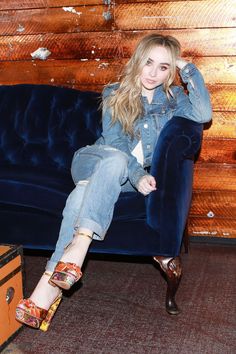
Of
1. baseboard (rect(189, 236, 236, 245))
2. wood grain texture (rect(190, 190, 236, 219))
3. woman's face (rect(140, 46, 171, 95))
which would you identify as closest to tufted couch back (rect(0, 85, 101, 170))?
woman's face (rect(140, 46, 171, 95))

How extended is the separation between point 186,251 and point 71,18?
154 centimetres

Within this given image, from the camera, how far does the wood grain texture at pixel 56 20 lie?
3.16m

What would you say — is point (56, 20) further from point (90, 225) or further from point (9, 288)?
point (9, 288)

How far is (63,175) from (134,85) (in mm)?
602

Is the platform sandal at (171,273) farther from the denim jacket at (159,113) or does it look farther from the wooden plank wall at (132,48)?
the wooden plank wall at (132,48)

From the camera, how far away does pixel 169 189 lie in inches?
89.7

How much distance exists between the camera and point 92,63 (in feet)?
10.7

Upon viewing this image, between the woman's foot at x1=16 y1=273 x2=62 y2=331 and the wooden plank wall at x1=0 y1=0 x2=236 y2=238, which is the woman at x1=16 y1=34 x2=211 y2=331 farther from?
the wooden plank wall at x1=0 y1=0 x2=236 y2=238

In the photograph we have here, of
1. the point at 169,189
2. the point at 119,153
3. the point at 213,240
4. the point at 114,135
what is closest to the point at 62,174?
the point at 114,135

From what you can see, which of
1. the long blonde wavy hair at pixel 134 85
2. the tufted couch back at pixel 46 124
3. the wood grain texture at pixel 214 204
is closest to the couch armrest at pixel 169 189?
the long blonde wavy hair at pixel 134 85

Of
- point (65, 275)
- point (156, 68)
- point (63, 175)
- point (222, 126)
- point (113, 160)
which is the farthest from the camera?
point (222, 126)

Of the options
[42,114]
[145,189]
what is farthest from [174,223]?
[42,114]

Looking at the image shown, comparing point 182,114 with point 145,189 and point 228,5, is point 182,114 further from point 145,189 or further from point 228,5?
point 228,5

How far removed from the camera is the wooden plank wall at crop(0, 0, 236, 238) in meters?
3.01
